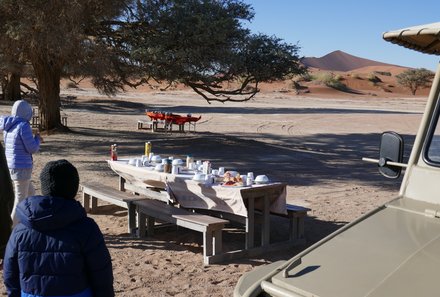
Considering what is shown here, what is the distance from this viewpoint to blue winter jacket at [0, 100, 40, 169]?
21.8ft

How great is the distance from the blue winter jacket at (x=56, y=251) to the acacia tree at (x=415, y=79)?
78.6 metres

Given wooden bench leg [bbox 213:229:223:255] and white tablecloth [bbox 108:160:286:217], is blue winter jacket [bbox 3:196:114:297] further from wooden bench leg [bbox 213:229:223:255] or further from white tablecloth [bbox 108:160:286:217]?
white tablecloth [bbox 108:160:286:217]

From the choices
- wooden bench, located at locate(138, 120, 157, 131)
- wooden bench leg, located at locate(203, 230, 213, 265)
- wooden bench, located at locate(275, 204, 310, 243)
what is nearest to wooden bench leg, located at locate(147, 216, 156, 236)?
wooden bench leg, located at locate(203, 230, 213, 265)

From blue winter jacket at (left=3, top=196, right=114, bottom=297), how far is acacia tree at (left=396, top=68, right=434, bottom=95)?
7862cm

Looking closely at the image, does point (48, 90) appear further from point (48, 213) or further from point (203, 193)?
point (48, 213)

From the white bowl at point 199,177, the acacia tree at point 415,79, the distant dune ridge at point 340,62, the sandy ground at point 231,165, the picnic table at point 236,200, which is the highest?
the distant dune ridge at point 340,62

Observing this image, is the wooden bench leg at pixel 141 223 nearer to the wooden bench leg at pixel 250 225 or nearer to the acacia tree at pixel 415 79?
the wooden bench leg at pixel 250 225

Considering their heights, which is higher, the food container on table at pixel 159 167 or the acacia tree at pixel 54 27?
the acacia tree at pixel 54 27

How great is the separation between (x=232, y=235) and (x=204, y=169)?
1050mm

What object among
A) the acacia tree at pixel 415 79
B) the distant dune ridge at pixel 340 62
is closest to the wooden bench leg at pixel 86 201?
the acacia tree at pixel 415 79

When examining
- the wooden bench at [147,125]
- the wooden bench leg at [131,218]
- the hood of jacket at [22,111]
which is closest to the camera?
the hood of jacket at [22,111]

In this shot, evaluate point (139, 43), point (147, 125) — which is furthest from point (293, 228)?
point (147, 125)

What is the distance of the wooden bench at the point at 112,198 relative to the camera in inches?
313

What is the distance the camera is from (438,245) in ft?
7.82
